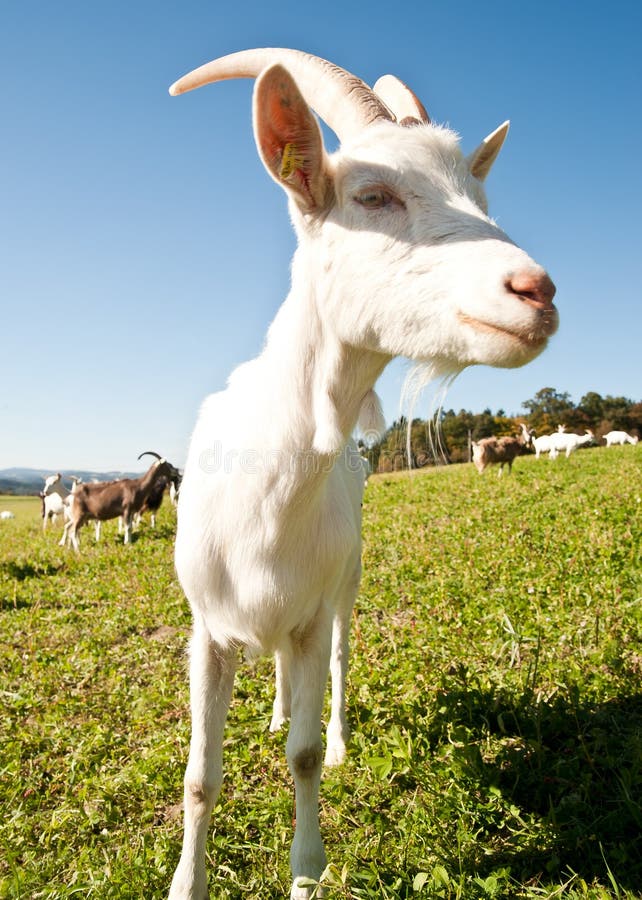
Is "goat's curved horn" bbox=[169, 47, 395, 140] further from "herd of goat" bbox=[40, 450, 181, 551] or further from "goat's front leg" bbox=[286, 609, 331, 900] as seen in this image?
"herd of goat" bbox=[40, 450, 181, 551]

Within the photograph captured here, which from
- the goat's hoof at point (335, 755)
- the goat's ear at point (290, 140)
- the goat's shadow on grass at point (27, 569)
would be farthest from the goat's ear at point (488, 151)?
the goat's shadow on grass at point (27, 569)

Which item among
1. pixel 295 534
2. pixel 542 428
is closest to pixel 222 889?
pixel 295 534

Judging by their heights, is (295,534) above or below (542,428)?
below

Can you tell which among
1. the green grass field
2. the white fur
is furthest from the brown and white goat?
the green grass field

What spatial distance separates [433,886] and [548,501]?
7.36 meters

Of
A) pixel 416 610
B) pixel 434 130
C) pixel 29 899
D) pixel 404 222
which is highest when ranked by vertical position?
pixel 434 130

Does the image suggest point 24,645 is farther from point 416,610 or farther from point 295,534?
point 295,534

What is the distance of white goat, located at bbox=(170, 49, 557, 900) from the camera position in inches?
72.7

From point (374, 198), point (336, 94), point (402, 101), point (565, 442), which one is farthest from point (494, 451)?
point (374, 198)

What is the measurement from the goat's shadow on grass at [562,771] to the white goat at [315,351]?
91 cm

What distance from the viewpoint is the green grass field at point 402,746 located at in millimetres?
2617

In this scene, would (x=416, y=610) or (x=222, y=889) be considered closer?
(x=222, y=889)

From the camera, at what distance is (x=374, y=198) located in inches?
78.5

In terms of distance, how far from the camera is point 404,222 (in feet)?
6.43
